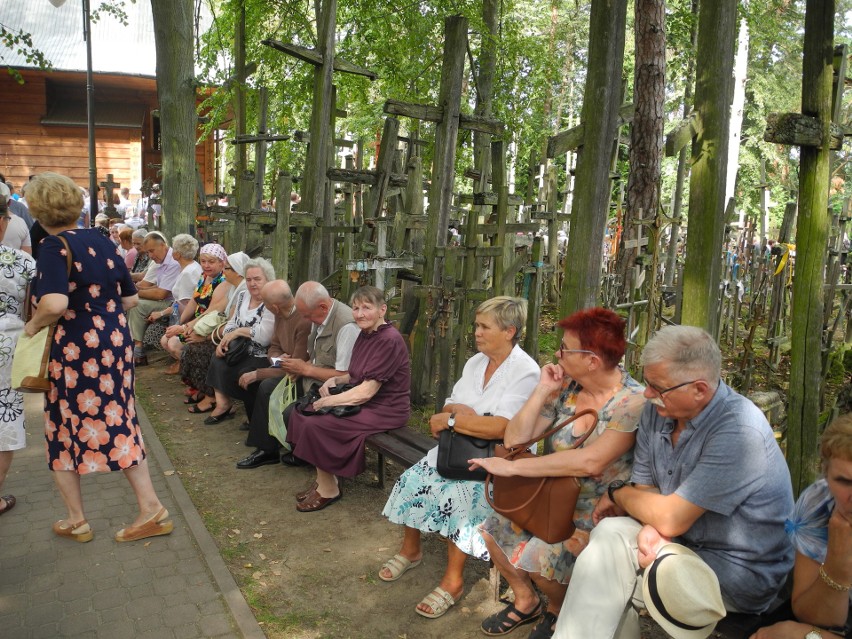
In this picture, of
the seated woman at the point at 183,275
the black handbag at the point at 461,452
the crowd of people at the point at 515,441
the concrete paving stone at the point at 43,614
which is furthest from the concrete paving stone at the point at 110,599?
the seated woman at the point at 183,275

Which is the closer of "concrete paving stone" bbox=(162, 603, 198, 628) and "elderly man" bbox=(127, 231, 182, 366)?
"concrete paving stone" bbox=(162, 603, 198, 628)

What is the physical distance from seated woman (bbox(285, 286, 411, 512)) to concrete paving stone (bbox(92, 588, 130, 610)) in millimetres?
1262

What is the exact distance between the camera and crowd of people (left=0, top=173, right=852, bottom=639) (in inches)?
98.3

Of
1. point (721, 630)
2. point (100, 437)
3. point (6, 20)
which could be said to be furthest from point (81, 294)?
point (6, 20)

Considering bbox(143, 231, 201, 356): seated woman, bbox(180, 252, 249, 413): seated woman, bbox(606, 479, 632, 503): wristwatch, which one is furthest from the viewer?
bbox(143, 231, 201, 356): seated woman

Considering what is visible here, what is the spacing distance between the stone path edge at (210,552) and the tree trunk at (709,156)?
2720 mm

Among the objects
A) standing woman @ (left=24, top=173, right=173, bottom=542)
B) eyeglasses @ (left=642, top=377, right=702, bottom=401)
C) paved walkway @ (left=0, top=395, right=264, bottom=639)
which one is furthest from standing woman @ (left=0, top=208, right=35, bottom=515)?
eyeglasses @ (left=642, top=377, right=702, bottom=401)

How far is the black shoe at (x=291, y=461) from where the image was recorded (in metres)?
5.25

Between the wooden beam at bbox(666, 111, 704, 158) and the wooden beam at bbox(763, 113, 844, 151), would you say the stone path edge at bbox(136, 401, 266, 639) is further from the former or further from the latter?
the wooden beam at bbox(763, 113, 844, 151)

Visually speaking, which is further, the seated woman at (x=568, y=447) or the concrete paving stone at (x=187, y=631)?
the concrete paving stone at (x=187, y=631)

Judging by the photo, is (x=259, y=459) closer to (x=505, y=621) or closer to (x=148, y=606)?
(x=148, y=606)

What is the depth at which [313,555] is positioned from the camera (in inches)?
160

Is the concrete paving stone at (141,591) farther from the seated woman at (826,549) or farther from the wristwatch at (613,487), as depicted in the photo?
the seated woman at (826,549)

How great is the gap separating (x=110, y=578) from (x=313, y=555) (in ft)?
3.47
